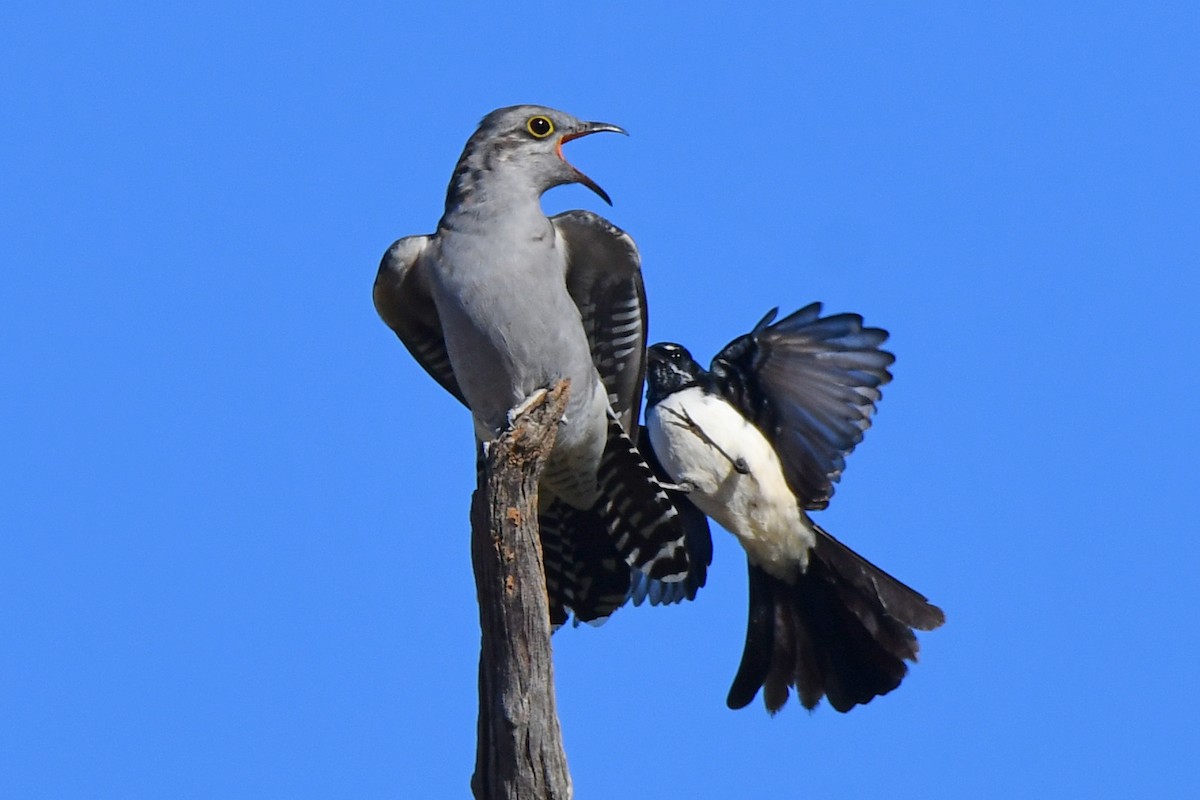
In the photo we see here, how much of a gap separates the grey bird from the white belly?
1197mm

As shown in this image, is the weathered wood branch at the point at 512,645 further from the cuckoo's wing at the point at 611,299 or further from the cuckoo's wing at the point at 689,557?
the cuckoo's wing at the point at 689,557

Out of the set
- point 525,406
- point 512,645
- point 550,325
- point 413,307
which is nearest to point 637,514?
point 550,325

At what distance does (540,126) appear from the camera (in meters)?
7.07

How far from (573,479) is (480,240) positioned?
1.16m

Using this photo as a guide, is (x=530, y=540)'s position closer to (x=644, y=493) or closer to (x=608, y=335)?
(x=644, y=493)

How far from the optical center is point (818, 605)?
8852 millimetres

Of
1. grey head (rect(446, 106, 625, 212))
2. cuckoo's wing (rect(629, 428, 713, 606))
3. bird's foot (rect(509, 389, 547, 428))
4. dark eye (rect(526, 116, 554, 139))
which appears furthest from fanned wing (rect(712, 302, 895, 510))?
bird's foot (rect(509, 389, 547, 428))

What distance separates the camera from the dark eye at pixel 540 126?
7.04 metres

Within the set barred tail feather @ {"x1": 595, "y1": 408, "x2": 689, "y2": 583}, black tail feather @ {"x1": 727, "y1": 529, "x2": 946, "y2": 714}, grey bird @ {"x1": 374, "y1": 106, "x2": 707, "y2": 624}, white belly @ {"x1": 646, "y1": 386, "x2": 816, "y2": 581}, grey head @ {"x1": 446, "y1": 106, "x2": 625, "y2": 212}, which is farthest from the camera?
white belly @ {"x1": 646, "y1": 386, "x2": 816, "y2": 581}

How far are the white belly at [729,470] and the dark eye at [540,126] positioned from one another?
220cm

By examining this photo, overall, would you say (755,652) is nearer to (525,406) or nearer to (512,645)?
(525,406)

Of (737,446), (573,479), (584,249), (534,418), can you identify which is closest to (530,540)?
(534,418)

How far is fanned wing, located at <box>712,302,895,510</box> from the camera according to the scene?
28.6 ft

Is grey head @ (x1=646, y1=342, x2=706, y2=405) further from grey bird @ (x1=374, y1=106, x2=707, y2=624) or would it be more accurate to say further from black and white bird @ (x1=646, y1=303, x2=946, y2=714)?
grey bird @ (x1=374, y1=106, x2=707, y2=624)
